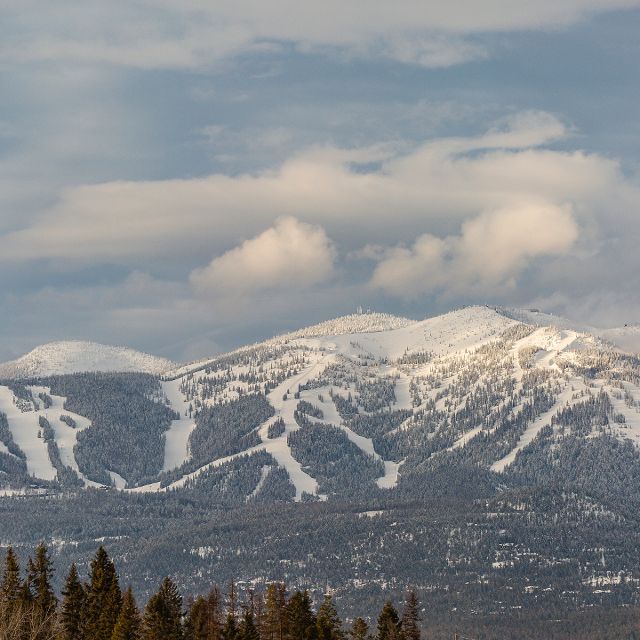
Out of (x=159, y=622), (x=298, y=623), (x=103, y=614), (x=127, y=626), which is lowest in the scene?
(x=298, y=623)

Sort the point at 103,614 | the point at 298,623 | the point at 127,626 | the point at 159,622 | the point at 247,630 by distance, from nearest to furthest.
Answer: the point at 159,622 < the point at 127,626 < the point at 247,630 < the point at 103,614 < the point at 298,623

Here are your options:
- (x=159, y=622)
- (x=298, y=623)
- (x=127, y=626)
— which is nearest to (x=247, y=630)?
(x=298, y=623)

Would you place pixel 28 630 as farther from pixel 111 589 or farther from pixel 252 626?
pixel 252 626

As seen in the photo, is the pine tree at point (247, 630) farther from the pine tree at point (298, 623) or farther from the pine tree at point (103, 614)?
the pine tree at point (103, 614)

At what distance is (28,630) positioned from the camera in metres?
197

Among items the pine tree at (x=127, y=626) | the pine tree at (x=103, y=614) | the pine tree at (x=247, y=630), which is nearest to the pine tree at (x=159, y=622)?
the pine tree at (x=127, y=626)

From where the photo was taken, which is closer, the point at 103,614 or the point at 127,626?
the point at 127,626

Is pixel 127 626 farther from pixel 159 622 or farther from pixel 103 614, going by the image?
pixel 103 614

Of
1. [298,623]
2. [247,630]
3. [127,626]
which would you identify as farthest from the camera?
[298,623]

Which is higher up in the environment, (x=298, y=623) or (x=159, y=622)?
(x=159, y=622)

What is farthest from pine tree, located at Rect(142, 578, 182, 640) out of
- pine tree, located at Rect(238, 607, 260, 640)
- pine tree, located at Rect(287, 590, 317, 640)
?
pine tree, located at Rect(287, 590, 317, 640)

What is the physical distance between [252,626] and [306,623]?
9986mm

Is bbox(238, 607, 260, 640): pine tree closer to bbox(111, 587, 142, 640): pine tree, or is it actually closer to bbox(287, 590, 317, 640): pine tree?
bbox(287, 590, 317, 640): pine tree

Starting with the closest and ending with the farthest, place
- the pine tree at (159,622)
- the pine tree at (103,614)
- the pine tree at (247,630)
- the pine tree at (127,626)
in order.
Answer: the pine tree at (159,622), the pine tree at (127,626), the pine tree at (247,630), the pine tree at (103,614)
